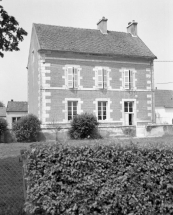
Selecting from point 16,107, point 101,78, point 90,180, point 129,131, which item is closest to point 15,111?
point 16,107

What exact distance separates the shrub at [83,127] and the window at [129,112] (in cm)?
527

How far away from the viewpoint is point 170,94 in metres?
48.0

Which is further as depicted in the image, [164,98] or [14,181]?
[164,98]

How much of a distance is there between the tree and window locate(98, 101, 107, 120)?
16121mm

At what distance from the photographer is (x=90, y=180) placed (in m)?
4.61

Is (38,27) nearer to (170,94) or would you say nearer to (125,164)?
(125,164)

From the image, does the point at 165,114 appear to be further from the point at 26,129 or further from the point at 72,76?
the point at 26,129

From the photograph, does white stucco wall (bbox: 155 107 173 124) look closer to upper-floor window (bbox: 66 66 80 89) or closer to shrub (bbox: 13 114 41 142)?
upper-floor window (bbox: 66 66 80 89)

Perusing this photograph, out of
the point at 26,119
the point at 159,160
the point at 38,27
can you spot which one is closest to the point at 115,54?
the point at 38,27

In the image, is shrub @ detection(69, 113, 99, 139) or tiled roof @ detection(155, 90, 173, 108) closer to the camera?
shrub @ detection(69, 113, 99, 139)

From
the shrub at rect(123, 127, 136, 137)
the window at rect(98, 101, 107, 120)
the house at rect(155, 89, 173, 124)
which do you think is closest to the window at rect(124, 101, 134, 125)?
the window at rect(98, 101, 107, 120)

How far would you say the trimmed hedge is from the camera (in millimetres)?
4605

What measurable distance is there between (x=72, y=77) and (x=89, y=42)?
4.15m

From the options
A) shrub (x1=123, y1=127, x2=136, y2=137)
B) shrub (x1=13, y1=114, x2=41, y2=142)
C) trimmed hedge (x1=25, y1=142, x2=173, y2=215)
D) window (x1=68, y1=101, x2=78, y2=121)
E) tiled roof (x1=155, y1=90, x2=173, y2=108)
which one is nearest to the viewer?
trimmed hedge (x1=25, y1=142, x2=173, y2=215)
